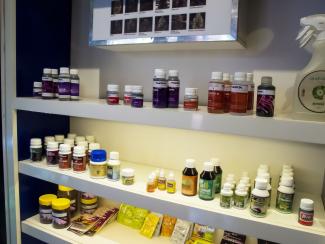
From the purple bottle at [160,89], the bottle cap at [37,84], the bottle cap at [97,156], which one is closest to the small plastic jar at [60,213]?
the bottle cap at [97,156]

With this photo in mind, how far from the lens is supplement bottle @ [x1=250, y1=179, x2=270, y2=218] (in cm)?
80

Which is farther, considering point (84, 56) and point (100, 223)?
point (84, 56)

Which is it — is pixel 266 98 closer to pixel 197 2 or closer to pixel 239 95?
pixel 239 95

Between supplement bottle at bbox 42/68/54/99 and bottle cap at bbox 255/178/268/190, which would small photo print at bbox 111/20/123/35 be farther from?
bottle cap at bbox 255/178/268/190

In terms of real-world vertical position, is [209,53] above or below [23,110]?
above

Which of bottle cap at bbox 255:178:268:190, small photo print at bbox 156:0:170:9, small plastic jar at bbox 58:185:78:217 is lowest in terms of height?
small plastic jar at bbox 58:185:78:217

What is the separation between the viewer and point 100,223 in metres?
1.27

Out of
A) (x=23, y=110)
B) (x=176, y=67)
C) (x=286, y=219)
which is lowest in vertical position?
(x=286, y=219)

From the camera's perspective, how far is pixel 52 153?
1.20 m

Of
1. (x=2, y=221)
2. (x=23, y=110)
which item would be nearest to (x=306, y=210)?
(x=23, y=110)

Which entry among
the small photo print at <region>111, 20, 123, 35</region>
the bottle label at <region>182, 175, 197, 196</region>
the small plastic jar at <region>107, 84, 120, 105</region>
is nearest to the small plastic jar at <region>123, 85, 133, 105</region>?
the small plastic jar at <region>107, 84, 120, 105</region>

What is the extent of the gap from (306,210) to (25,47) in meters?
1.25

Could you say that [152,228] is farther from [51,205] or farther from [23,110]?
[23,110]

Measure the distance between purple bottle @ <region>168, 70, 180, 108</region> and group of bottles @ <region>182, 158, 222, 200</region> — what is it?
20 cm
